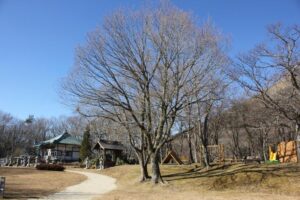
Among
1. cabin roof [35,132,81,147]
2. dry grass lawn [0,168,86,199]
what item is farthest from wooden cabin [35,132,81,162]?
dry grass lawn [0,168,86,199]

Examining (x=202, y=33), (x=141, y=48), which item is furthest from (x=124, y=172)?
(x=202, y=33)

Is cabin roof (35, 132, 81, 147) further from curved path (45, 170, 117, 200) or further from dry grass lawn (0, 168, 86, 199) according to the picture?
curved path (45, 170, 117, 200)

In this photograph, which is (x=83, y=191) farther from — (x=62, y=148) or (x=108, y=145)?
(x=62, y=148)

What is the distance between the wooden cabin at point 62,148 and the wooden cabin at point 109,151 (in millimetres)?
13237

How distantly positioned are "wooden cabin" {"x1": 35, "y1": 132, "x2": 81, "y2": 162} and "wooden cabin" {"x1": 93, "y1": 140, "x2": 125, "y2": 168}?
1324 cm

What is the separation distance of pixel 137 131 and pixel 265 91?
9946 mm

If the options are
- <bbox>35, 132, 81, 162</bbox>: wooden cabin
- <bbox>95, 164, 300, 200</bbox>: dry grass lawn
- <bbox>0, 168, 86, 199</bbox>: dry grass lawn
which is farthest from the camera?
<bbox>35, 132, 81, 162</bbox>: wooden cabin

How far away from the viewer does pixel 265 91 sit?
21156 millimetres

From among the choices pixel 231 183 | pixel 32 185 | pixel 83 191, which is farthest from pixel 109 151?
pixel 83 191

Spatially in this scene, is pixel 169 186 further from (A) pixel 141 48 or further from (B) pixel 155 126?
(A) pixel 141 48

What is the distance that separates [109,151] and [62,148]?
48.8 feet

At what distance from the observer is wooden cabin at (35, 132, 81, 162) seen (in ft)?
181

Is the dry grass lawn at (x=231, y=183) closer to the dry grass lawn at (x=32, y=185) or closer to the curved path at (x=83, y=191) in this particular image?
the curved path at (x=83, y=191)

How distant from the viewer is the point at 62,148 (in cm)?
5716
